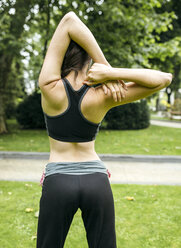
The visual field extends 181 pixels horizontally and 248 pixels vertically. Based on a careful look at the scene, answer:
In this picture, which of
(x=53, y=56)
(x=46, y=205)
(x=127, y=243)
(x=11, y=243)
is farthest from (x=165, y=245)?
(x=53, y=56)

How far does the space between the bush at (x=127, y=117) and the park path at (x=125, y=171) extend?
6.96 m

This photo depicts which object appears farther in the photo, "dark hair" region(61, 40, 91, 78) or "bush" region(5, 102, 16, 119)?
"bush" region(5, 102, 16, 119)

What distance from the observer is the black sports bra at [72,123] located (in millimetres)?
1640

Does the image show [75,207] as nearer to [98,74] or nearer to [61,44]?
[98,74]

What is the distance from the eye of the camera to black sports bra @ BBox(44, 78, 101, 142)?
5.38ft

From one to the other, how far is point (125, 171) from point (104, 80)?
15.6 feet

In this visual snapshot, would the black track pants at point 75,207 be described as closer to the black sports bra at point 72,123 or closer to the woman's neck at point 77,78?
the black sports bra at point 72,123

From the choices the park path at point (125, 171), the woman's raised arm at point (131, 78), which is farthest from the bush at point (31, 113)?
the woman's raised arm at point (131, 78)

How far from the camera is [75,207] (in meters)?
1.69

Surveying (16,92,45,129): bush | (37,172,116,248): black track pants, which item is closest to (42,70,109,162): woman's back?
(37,172,116,248): black track pants

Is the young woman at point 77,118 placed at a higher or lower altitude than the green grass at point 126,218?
higher

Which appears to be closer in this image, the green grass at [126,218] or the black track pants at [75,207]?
the black track pants at [75,207]

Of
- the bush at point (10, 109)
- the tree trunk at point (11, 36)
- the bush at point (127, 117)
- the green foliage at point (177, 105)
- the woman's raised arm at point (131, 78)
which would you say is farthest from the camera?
the green foliage at point (177, 105)

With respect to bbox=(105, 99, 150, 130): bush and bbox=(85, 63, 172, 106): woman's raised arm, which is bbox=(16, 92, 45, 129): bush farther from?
bbox=(85, 63, 172, 106): woman's raised arm
